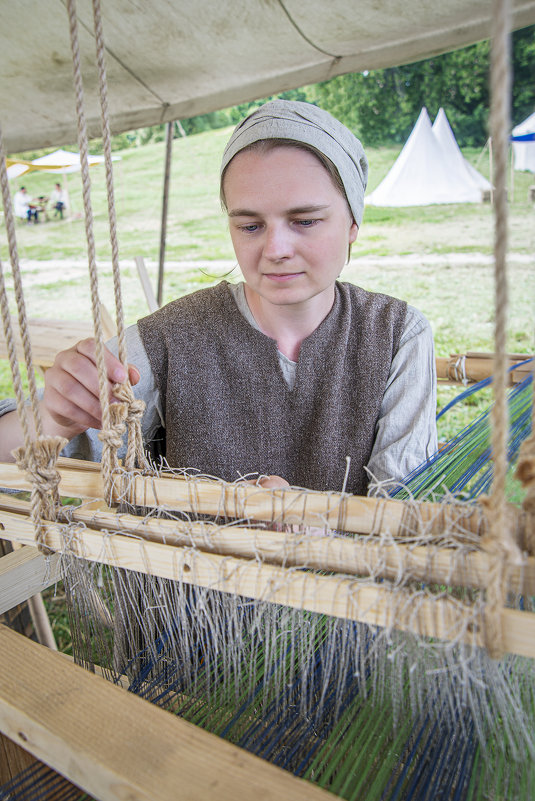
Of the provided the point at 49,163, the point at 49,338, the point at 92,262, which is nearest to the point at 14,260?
the point at 92,262

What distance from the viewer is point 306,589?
0.56m

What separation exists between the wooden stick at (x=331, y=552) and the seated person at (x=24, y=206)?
37.2 feet

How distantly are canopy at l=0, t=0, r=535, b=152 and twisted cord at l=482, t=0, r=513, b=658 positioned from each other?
1.65m

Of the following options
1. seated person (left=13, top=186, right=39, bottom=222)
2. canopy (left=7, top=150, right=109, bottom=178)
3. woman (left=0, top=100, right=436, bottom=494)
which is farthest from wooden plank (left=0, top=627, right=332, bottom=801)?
seated person (left=13, top=186, right=39, bottom=222)

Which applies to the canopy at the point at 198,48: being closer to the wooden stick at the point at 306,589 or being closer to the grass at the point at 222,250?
the wooden stick at the point at 306,589

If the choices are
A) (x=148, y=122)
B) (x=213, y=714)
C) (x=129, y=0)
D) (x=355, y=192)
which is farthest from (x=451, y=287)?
(x=213, y=714)

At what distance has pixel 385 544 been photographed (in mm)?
562

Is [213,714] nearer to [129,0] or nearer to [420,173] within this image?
[129,0]

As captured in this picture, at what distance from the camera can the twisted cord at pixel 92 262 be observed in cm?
60

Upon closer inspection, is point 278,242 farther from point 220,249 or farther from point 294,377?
point 220,249

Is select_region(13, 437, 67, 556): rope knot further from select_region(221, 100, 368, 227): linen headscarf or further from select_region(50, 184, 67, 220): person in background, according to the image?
select_region(50, 184, 67, 220): person in background

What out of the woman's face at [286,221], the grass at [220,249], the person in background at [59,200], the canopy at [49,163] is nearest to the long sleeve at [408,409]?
the woman's face at [286,221]

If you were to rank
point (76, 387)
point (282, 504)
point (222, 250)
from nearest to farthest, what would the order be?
point (282, 504)
point (76, 387)
point (222, 250)

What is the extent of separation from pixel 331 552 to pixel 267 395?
0.66 metres
